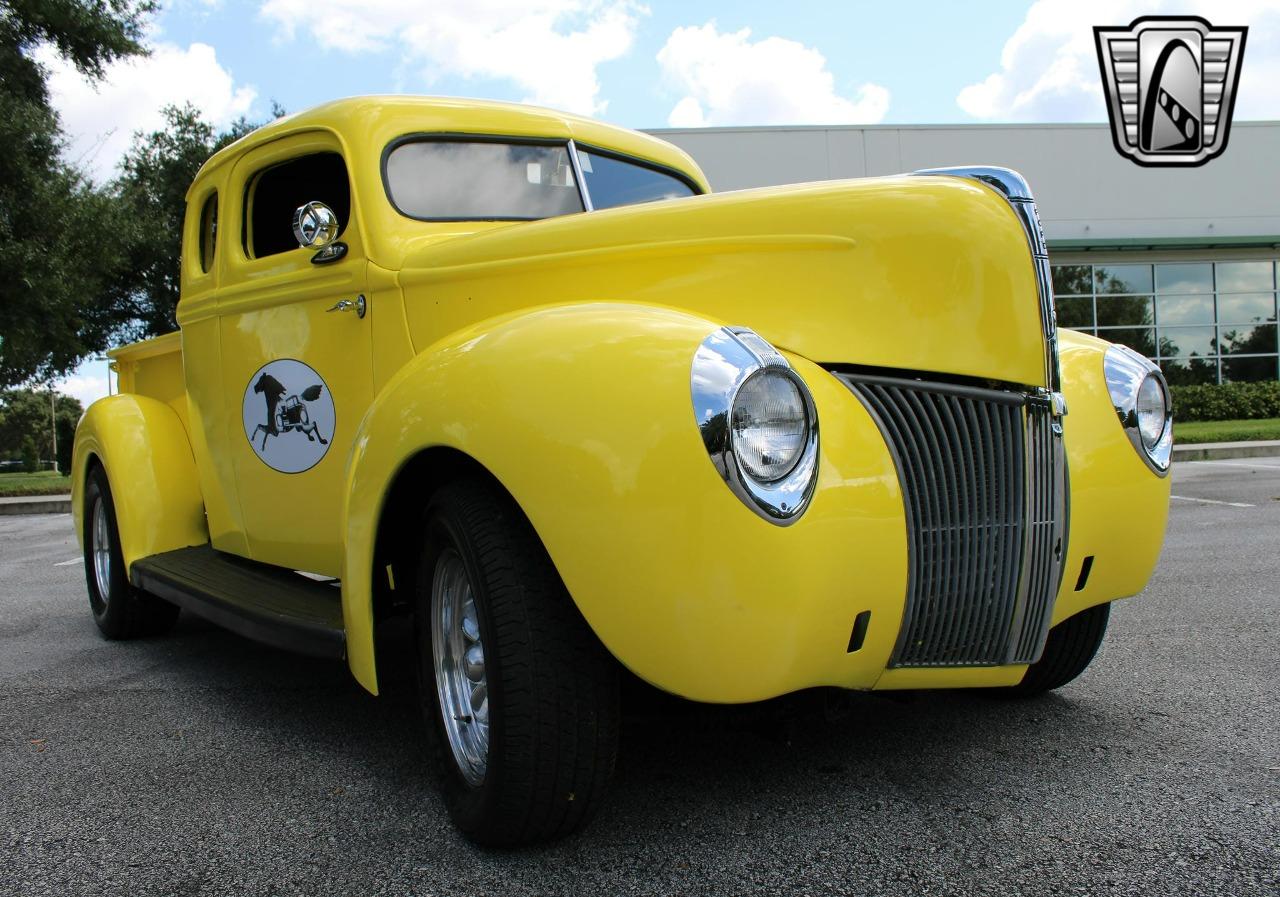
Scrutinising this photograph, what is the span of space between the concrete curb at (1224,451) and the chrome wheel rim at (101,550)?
13.0 m

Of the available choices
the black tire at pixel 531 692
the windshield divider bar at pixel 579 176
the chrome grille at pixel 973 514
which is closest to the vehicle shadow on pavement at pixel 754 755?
the black tire at pixel 531 692

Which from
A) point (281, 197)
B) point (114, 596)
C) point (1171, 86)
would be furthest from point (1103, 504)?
point (1171, 86)

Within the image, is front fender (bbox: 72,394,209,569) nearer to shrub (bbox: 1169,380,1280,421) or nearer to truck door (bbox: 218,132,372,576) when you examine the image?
truck door (bbox: 218,132,372,576)

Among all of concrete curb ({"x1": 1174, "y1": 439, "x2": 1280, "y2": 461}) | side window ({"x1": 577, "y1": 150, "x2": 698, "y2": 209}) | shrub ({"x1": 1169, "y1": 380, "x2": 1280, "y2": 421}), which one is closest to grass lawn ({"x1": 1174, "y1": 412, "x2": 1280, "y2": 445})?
concrete curb ({"x1": 1174, "y1": 439, "x2": 1280, "y2": 461})

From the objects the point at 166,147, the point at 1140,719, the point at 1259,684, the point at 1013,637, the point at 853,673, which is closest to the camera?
the point at 853,673

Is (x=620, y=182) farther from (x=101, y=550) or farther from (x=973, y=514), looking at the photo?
(x=101, y=550)

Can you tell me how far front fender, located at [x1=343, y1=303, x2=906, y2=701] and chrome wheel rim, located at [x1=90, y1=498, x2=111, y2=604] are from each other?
305 cm

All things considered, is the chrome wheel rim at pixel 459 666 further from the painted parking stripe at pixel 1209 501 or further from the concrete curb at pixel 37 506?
the concrete curb at pixel 37 506

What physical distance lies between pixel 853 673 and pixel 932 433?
1.74ft

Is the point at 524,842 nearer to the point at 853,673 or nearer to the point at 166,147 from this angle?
the point at 853,673

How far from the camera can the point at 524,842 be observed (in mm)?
2238

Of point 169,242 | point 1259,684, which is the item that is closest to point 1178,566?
point 1259,684

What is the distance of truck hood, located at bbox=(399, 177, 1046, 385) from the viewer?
234 cm

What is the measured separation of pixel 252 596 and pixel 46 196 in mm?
13872
